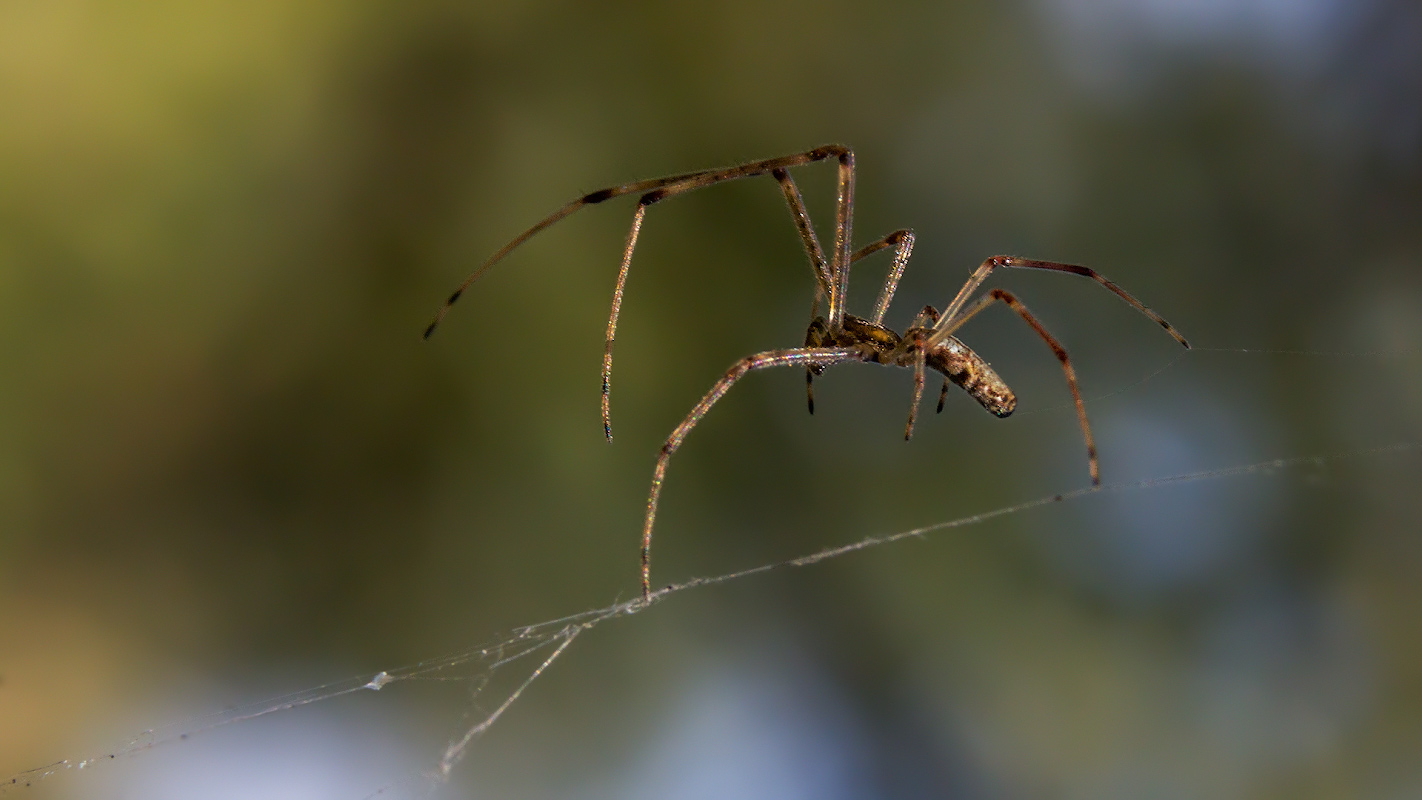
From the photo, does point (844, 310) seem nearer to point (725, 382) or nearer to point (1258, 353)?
point (725, 382)

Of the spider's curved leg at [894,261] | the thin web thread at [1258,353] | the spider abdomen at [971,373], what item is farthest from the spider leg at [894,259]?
the thin web thread at [1258,353]

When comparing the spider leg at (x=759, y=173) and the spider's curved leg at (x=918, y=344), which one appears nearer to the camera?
Answer: the spider's curved leg at (x=918, y=344)

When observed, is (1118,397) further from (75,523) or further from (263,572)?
(75,523)

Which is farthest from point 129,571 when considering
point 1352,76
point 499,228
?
point 1352,76

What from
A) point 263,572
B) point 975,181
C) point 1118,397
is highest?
point 975,181

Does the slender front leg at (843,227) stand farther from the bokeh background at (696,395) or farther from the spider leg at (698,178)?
the bokeh background at (696,395)

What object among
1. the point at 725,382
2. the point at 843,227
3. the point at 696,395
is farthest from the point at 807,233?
the point at 696,395
